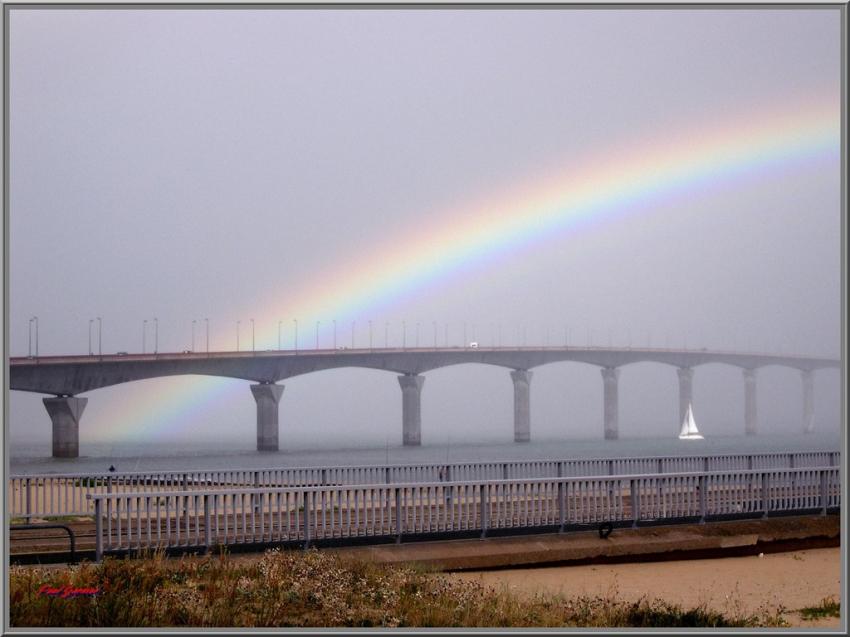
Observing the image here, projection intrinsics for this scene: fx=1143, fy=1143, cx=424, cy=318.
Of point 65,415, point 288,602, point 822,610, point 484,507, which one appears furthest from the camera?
point 65,415

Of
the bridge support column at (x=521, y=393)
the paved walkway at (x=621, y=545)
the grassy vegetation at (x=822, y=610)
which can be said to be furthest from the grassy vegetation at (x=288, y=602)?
the bridge support column at (x=521, y=393)

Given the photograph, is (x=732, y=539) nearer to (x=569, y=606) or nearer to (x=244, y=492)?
(x=569, y=606)

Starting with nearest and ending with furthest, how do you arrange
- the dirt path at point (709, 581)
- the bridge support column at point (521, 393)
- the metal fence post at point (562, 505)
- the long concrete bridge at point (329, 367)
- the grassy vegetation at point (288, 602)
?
the grassy vegetation at point (288, 602) → the dirt path at point (709, 581) → the metal fence post at point (562, 505) → the long concrete bridge at point (329, 367) → the bridge support column at point (521, 393)

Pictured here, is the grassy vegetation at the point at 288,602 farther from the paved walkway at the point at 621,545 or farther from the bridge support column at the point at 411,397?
the bridge support column at the point at 411,397

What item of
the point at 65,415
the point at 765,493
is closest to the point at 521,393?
the point at 65,415

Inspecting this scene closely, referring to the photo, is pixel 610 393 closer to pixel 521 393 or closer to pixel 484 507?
pixel 521 393

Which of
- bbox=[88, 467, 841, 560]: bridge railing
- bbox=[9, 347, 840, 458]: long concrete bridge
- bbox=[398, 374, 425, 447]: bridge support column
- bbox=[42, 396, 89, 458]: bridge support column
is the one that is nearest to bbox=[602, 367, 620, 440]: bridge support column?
bbox=[9, 347, 840, 458]: long concrete bridge
